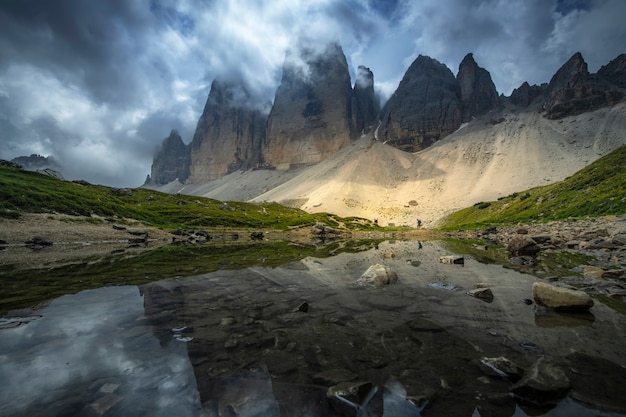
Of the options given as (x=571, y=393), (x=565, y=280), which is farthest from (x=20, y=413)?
(x=565, y=280)

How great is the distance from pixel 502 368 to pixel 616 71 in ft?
750

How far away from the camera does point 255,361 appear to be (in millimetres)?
5273

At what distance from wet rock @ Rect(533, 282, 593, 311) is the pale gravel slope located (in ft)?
307

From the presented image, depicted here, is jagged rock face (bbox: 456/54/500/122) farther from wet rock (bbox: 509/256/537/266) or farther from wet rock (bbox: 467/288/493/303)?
wet rock (bbox: 467/288/493/303)

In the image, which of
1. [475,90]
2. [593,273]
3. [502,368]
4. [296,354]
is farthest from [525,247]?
[475,90]

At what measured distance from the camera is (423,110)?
180500mm

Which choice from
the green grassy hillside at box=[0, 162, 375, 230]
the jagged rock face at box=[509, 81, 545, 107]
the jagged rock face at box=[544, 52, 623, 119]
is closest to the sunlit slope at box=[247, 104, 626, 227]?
the jagged rock face at box=[544, 52, 623, 119]

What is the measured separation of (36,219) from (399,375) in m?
47.4

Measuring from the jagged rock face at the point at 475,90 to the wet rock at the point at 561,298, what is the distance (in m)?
198

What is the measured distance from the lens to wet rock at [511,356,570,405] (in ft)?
12.9

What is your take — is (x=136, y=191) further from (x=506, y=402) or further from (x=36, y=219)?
(x=506, y=402)

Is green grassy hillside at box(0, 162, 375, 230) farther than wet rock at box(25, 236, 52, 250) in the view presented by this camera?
Yes

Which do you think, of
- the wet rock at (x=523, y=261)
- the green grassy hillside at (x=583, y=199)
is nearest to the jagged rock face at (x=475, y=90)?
the green grassy hillside at (x=583, y=199)

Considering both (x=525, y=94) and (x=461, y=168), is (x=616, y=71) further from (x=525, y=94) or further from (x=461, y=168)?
(x=461, y=168)
